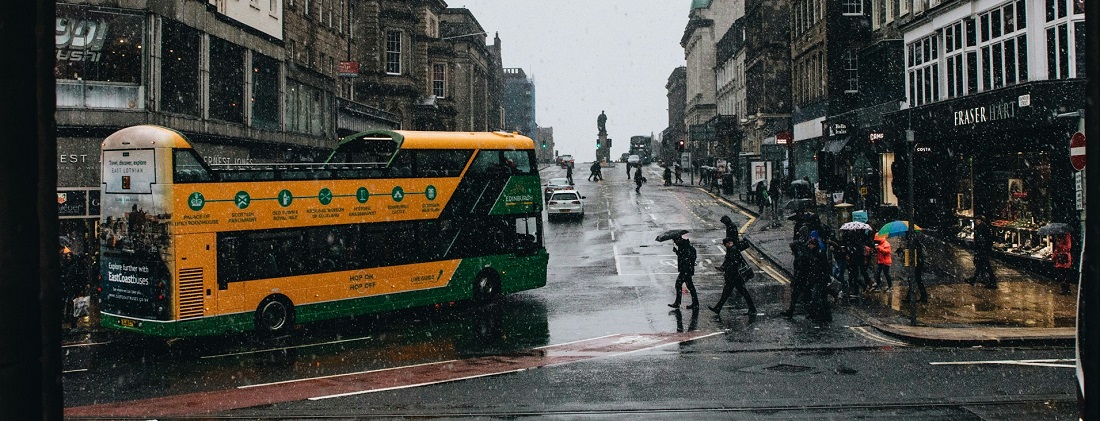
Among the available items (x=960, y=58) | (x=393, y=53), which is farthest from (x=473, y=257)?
(x=393, y=53)

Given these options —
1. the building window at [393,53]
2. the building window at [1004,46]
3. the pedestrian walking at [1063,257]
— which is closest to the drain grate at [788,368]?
the pedestrian walking at [1063,257]

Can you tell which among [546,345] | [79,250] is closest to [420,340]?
[546,345]

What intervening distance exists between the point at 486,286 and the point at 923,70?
19284mm

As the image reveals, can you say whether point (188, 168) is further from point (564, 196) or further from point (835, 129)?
point (835, 129)

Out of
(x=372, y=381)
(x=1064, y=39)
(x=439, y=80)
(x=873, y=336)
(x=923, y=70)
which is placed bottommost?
(x=372, y=381)

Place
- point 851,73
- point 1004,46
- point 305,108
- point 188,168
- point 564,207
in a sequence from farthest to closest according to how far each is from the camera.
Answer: point 851,73
point 564,207
point 305,108
point 1004,46
point 188,168

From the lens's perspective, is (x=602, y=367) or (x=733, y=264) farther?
(x=733, y=264)

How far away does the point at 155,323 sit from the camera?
51.9 feet

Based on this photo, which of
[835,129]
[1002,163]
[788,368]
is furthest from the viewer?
[835,129]

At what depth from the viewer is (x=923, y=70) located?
1256 inches

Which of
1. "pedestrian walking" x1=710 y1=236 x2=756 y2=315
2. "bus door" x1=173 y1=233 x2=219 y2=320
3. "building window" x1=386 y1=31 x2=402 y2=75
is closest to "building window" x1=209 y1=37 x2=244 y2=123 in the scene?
"bus door" x1=173 y1=233 x2=219 y2=320

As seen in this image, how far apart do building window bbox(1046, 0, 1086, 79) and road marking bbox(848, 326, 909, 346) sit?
32.3 ft

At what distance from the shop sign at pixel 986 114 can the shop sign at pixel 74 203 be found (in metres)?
24.6

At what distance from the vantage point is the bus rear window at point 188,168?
15.8 metres
